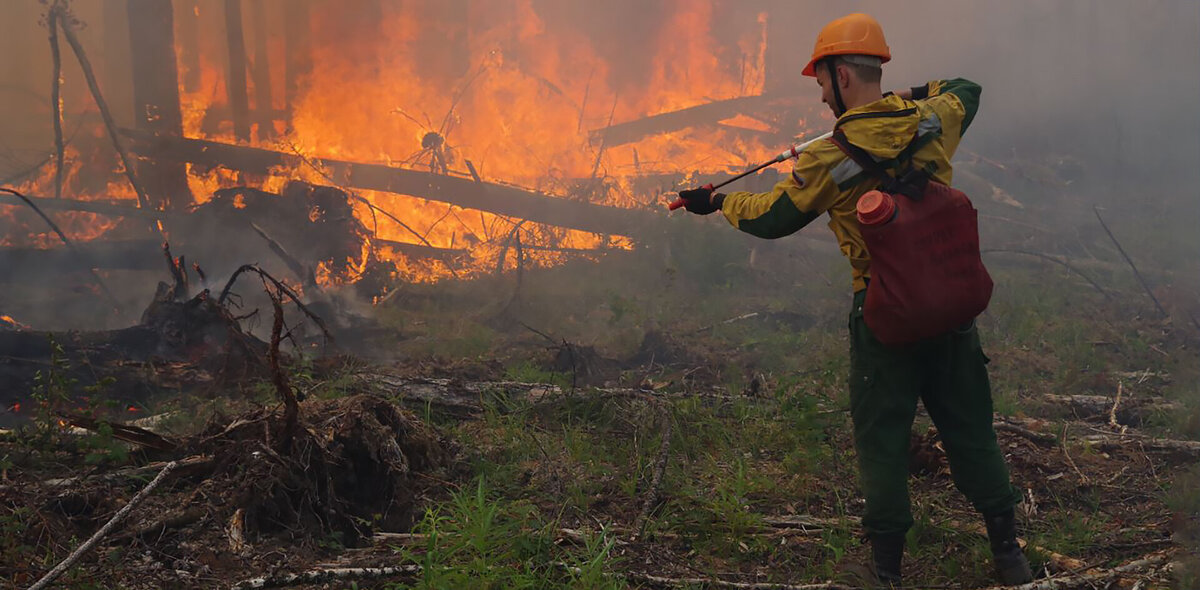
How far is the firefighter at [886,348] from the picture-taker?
2.52m

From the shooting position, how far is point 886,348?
8.52 ft

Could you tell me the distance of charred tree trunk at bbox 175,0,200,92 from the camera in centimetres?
1652

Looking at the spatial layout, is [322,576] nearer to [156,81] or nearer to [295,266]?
[295,266]

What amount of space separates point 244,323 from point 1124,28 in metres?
17.6

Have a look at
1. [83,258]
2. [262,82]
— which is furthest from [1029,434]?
[262,82]

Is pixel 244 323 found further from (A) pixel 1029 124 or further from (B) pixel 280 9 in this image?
(A) pixel 1029 124

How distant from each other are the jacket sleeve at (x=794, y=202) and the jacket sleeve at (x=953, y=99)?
0.53m

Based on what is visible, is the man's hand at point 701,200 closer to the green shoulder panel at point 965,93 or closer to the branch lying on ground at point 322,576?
the green shoulder panel at point 965,93

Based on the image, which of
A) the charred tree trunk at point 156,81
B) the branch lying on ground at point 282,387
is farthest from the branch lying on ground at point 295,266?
the branch lying on ground at point 282,387

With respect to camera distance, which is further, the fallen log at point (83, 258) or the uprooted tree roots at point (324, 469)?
the fallen log at point (83, 258)

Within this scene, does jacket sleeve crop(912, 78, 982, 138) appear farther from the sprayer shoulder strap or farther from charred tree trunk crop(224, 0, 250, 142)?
charred tree trunk crop(224, 0, 250, 142)

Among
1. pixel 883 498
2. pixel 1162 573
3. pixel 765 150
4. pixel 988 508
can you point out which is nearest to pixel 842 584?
pixel 883 498

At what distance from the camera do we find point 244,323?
7.65m

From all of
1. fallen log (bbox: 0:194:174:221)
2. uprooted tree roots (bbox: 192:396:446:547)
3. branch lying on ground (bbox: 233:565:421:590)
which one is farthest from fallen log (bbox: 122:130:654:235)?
branch lying on ground (bbox: 233:565:421:590)
